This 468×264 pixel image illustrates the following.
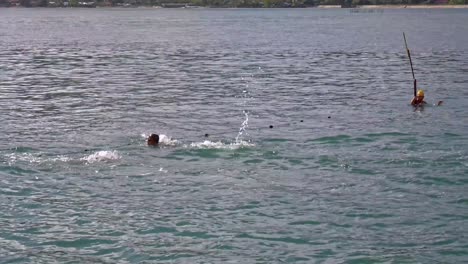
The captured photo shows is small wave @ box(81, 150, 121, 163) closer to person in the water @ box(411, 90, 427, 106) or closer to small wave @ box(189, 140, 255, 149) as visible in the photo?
small wave @ box(189, 140, 255, 149)

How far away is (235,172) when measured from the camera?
29.5 meters

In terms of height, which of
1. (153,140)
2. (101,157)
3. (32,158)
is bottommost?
(32,158)

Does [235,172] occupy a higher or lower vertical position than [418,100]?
lower

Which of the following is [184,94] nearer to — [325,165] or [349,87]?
[349,87]

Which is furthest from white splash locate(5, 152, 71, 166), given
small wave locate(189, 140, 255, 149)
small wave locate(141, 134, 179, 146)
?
small wave locate(189, 140, 255, 149)

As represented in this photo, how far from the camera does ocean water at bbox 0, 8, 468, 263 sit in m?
22.5

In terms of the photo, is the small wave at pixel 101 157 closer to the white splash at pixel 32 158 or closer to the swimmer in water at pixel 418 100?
the white splash at pixel 32 158

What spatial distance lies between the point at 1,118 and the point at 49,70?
30.2 m

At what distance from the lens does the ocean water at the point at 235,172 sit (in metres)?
22.5

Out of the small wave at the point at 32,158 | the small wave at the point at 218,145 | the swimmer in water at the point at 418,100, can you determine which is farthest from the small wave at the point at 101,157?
the swimmer in water at the point at 418,100

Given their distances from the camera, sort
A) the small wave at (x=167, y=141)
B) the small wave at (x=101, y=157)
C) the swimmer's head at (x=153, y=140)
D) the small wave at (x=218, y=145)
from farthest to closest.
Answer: the small wave at (x=167, y=141) < the swimmer's head at (x=153, y=140) < the small wave at (x=218, y=145) < the small wave at (x=101, y=157)

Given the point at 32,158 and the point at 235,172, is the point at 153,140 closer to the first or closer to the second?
the point at 32,158

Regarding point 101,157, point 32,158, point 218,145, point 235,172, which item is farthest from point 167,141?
point 235,172

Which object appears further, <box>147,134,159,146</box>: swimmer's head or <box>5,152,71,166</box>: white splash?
<box>147,134,159,146</box>: swimmer's head
